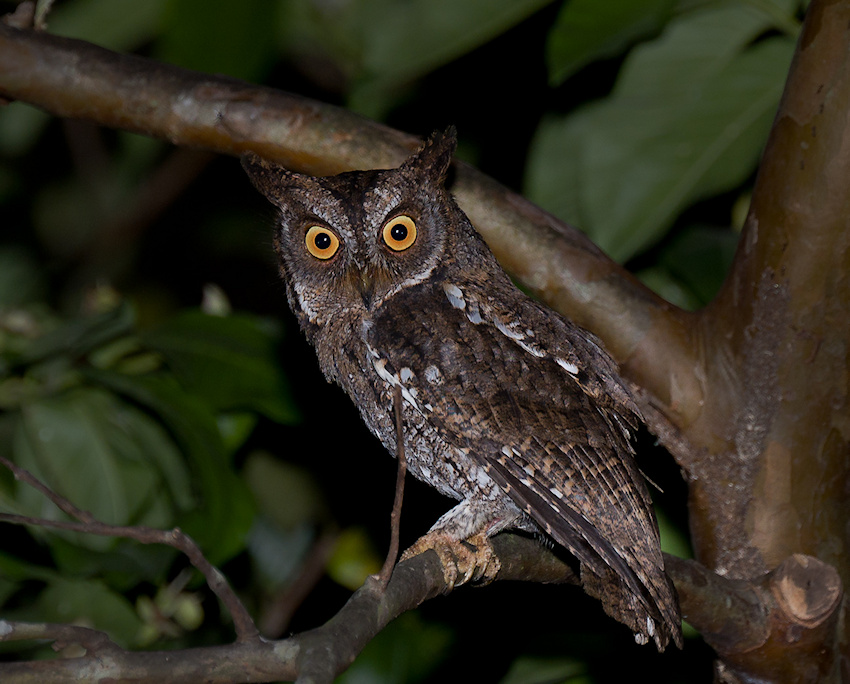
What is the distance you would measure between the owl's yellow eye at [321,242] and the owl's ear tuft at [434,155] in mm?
264

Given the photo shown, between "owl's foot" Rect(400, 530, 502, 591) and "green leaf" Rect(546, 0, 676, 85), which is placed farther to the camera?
"green leaf" Rect(546, 0, 676, 85)

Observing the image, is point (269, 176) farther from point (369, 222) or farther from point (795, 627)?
point (795, 627)

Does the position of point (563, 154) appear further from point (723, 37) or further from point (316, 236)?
point (316, 236)

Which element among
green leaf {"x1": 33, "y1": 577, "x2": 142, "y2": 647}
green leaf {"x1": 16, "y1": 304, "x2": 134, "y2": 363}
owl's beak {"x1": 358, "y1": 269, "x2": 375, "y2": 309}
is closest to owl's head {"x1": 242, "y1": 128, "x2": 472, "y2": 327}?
owl's beak {"x1": 358, "y1": 269, "x2": 375, "y2": 309}

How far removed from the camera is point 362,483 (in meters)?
3.37

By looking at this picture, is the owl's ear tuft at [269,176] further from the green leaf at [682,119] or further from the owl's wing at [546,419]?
the green leaf at [682,119]

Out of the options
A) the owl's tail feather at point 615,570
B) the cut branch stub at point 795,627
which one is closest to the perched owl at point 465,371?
the owl's tail feather at point 615,570

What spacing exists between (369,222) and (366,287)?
0.15 metres

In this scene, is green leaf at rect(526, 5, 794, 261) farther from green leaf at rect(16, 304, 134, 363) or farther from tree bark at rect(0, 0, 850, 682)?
green leaf at rect(16, 304, 134, 363)

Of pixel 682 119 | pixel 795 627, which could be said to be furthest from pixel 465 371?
pixel 682 119

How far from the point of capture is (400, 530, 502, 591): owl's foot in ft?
5.85

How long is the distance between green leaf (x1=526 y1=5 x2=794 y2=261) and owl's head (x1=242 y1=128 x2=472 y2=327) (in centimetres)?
47

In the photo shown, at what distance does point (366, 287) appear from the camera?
197cm

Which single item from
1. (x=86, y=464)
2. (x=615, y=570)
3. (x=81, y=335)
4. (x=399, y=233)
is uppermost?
(x=399, y=233)
